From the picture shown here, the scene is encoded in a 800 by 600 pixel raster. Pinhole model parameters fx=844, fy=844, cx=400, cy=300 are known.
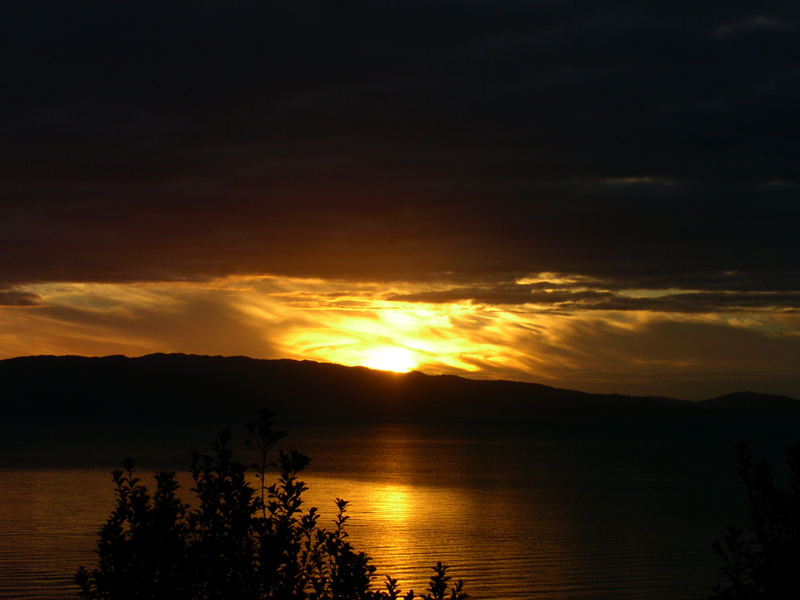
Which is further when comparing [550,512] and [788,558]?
[550,512]

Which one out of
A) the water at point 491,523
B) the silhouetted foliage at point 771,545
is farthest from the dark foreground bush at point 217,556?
the water at point 491,523

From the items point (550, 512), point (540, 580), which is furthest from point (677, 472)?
point (540, 580)

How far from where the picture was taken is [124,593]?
11.8 m

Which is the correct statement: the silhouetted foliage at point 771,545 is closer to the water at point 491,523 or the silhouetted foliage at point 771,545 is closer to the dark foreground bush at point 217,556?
the dark foreground bush at point 217,556

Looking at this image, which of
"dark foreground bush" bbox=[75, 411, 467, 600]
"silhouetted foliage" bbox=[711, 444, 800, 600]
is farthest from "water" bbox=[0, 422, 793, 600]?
"silhouetted foliage" bbox=[711, 444, 800, 600]

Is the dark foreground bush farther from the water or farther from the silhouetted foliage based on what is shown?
the water

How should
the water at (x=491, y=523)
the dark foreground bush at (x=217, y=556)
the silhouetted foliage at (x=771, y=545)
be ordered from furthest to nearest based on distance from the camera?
the water at (x=491, y=523), the dark foreground bush at (x=217, y=556), the silhouetted foliage at (x=771, y=545)

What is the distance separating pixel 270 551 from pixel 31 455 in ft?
480

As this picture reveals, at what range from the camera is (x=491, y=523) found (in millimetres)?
64188

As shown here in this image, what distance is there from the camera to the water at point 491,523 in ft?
141

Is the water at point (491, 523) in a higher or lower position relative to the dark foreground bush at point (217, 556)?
lower

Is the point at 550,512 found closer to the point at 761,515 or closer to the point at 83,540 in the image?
the point at 83,540

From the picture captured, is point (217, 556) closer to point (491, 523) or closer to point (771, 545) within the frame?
point (771, 545)

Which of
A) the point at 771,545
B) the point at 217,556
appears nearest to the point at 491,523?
the point at 217,556
